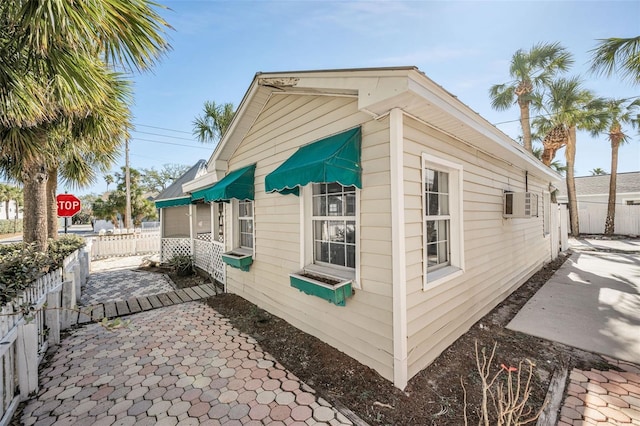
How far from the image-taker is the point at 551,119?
542 inches

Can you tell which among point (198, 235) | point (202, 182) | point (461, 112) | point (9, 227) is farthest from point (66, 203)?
point (9, 227)

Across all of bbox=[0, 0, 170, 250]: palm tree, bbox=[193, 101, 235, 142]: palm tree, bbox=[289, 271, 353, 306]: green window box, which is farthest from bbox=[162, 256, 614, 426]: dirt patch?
bbox=[193, 101, 235, 142]: palm tree

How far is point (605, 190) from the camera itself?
19922 mm

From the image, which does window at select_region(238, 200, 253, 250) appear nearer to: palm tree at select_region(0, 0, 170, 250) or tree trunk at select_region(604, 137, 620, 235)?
palm tree at select_region(0, 0, 170, 250)

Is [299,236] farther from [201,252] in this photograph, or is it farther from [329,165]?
[201,252]

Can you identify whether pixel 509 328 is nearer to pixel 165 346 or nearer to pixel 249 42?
pixel 165 346

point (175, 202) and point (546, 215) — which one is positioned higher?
point (175, 202)

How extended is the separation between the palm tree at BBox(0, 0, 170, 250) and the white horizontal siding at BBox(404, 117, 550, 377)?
11.5 ft

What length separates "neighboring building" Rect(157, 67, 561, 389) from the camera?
9.53 feet

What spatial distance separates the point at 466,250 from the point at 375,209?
213 cm

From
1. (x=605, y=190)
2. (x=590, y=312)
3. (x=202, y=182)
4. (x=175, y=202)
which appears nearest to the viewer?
(x=590, y=312)

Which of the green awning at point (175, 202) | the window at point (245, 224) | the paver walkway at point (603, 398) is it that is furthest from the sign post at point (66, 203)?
the paver walkway at point (603, 398)

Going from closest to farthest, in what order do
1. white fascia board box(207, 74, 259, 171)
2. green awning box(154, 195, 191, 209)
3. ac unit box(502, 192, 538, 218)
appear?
white fascia board box(207, 74, 259, 171) < ac unit box(502, 192, 538, 218) < green awning box(154, 195, 191, 209)

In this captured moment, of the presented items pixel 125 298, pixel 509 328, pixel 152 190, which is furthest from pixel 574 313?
pixel 152 190
